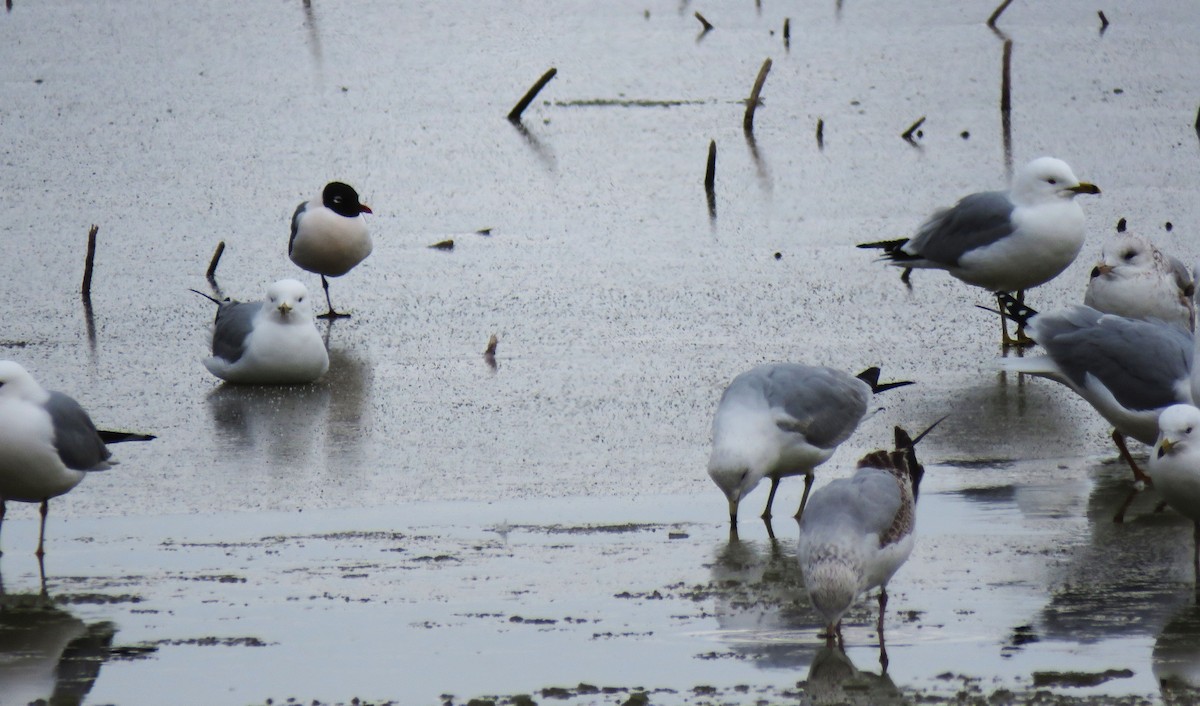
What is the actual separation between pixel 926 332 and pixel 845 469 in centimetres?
269

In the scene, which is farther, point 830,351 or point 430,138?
point 430,138

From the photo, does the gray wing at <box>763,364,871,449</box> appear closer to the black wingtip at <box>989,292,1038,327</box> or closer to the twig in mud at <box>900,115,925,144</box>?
the black wingtip at <box>989,292,1038,327</box>

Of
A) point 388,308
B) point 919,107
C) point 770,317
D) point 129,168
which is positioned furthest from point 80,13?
point 770,317

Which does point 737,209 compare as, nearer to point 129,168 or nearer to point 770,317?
point 770,317

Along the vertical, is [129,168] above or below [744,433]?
above

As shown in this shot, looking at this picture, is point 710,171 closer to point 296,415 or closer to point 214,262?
point 214,262

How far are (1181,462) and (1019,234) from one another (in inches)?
170

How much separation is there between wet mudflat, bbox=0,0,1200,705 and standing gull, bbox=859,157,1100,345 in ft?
1.19

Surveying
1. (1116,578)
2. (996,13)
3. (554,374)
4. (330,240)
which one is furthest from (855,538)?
(996,13)

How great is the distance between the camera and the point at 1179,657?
203 inches

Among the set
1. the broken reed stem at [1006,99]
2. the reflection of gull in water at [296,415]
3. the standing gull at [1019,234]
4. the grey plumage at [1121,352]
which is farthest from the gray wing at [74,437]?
the broken reed stem at [1006,99]

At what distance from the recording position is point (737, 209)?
13.7 m

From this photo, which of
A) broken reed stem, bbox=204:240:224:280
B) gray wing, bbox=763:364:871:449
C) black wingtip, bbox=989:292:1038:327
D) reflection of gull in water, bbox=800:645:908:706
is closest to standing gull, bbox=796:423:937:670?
reflection of gull in water, bbox=800:645:908:706

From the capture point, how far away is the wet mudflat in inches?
213
